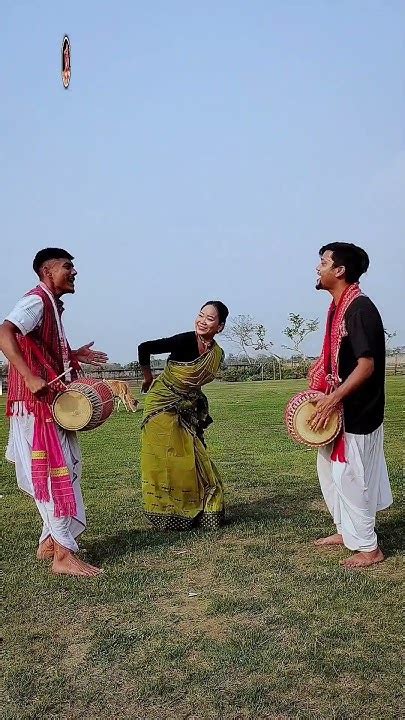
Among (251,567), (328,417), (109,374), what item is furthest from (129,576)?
(109,374)

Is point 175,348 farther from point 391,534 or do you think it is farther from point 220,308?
point 391,534

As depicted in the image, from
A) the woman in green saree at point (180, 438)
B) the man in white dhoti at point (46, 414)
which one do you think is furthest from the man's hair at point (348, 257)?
the man in white dhoti at point (46, 414)

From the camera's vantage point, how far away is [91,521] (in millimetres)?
6875

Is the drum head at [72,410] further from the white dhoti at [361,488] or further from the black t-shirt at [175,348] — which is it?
the white dhoti at [361,488]

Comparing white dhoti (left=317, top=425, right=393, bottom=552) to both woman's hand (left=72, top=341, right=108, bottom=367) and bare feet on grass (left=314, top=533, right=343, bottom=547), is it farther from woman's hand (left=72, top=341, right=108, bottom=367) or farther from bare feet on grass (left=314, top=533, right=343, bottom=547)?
woman's hand (left=72, top=341, right=108, bottom=367)

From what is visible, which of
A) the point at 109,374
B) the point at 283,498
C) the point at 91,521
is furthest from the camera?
the point at 109,374

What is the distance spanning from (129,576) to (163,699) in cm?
178

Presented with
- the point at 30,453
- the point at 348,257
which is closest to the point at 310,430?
the point at 348,257

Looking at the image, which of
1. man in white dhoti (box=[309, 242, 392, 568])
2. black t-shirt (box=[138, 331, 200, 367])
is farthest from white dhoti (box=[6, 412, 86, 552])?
man in white dhoti (box=[309, 242, 392, 568])

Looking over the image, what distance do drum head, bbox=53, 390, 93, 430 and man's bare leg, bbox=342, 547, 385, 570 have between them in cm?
206

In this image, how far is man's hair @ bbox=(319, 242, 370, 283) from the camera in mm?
5422

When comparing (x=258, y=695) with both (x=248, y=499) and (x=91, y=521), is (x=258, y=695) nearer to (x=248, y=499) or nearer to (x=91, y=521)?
(x=91, y=521)

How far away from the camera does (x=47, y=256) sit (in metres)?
5.45

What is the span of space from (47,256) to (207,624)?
282 cm
